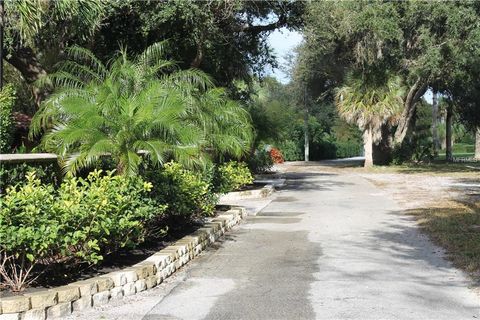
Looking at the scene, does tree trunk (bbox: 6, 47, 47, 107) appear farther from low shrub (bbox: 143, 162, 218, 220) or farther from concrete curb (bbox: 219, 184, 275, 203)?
low shrub (bbox: 143, 162, 218, 220)

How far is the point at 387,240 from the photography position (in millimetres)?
9773

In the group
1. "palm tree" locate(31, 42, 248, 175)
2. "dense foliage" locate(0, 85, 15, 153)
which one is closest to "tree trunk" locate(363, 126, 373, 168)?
"dense foliage" locate(0, 85, 15, 153)

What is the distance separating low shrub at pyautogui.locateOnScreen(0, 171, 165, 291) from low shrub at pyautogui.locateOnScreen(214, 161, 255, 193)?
6.69 m

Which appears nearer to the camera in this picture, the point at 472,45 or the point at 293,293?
the point at 293,293

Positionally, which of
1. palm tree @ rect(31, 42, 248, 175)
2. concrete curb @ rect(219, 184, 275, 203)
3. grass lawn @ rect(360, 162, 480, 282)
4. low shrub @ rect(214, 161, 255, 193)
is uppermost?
palm tree @ rect(31, 42, 248, 175)

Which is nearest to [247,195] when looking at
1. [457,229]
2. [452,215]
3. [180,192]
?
[452,215]

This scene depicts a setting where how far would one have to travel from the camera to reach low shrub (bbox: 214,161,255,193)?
45.6ft

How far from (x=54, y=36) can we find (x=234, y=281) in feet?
33.5

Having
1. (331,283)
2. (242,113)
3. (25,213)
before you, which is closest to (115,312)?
(25,213)

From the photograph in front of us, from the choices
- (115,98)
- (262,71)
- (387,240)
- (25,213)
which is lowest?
(387,240)

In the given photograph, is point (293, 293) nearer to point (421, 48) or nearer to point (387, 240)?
point (387, 240)

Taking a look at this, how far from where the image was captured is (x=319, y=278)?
6.93 metres

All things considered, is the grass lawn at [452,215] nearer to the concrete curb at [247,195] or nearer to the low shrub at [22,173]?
the concrete curb at [247,195]

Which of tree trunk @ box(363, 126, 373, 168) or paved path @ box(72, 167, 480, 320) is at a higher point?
tree trunk @ box(363, 126, 373, 168)
